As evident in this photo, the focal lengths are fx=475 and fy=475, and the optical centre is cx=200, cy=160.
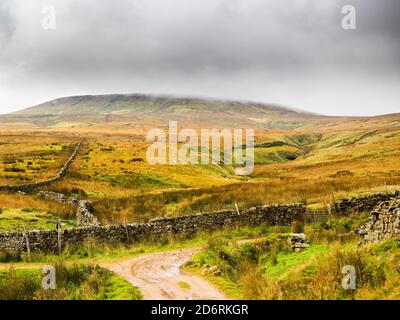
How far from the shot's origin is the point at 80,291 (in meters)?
13.6

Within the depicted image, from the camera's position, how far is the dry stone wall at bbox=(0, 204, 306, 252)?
2117 centimetres

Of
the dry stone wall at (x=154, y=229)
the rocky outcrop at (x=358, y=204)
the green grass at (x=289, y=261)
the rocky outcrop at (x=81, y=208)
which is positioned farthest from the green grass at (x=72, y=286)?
the rocky outcrop at (x=358, y=204)

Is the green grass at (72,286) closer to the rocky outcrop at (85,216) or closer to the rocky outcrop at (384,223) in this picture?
the rocky outcrop at (384,223)

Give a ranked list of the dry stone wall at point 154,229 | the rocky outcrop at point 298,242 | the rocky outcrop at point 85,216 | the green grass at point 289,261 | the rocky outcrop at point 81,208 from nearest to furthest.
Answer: the green grass at point 289,261
the rocky outcrop at point 298,242
the dry stone wall at point 154,229
the rocky outcrop at point 85,216
the rocky outcrop at point 81,208

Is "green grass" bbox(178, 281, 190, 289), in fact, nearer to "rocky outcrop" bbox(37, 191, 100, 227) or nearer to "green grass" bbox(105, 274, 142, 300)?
"green grass" bbox(105, 274, 142, 300)

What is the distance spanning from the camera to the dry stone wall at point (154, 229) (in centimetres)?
2117

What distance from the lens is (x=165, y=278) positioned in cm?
1530

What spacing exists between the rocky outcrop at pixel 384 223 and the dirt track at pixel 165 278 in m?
5.58

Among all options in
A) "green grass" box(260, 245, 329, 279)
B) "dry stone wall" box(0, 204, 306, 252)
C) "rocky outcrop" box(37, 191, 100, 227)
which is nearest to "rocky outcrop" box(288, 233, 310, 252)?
"green grass" box(260, 245, 329, 279)

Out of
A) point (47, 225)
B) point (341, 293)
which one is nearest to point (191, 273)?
point (341, 293)

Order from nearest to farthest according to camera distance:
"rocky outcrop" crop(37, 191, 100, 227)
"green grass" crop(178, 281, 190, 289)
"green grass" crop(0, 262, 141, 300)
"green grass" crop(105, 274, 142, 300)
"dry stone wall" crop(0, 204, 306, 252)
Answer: "green grass" crop(105, 274, 142, 300), "green grass" crop(0, 262, 141, 300), "green grass" crop(178, 281, 190, 289), "dry stone wall" crop(0, 204, 306, 252), "rocky outcrop" crop(37, 191, 100, 227)

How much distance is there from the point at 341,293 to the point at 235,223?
14.4 meters

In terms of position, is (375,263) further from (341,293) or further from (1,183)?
(1,183)

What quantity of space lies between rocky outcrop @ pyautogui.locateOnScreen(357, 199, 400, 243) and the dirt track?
558 cm
